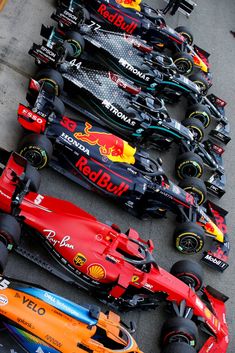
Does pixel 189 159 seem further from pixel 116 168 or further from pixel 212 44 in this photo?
pixel 212 44

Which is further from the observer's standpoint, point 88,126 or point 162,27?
point 162,27

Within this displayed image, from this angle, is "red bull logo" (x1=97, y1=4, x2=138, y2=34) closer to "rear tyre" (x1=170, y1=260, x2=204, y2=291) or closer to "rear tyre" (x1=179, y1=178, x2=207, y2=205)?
"rear tyre" (x1=179, y1=178, x2=207, y2=205)

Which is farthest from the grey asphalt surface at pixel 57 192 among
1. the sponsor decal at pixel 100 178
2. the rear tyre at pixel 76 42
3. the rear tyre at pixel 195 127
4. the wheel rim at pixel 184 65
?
the wheel rim at pixel 184 65

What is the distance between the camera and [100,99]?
9977 mm

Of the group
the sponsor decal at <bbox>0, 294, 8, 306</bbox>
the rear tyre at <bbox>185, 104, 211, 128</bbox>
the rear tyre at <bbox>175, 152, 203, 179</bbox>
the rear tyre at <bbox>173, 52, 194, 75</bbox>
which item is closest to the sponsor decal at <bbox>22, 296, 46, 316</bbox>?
the sponsor decal at <bbox>0, 294, 8, 306</bbox>

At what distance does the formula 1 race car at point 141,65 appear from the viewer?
10700 millimetres

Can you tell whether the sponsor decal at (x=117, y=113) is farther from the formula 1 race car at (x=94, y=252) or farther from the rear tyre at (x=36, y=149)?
the formula 1 race car at (x=94, y=252)

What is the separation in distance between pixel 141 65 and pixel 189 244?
405cm

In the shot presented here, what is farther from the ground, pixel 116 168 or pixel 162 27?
pixel 162 27

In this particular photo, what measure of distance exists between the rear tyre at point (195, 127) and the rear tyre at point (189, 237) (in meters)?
2.61

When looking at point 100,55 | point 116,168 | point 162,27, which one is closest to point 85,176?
point 116,168

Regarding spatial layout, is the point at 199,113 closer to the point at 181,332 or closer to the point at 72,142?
the point at 72,142

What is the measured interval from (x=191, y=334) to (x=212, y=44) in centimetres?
998

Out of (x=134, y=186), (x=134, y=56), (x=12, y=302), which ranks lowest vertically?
(x=12, y=302)
